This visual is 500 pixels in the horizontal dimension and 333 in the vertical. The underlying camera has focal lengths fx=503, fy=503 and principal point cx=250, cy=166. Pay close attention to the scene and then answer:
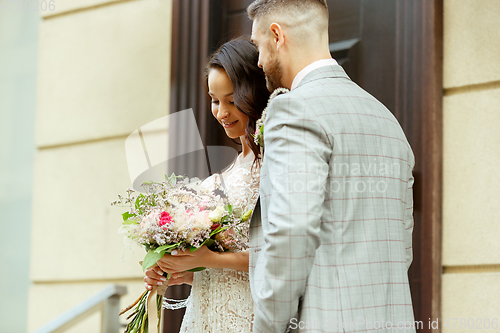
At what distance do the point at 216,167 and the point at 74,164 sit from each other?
6.68 ft

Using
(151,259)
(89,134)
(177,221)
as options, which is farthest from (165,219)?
(89,134)

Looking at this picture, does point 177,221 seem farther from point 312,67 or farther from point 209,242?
point 312,67

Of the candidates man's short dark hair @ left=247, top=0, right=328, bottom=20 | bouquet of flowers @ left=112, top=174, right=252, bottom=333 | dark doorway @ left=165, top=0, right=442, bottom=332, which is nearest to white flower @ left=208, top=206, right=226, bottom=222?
bouquet of flowers @ left=112, top=174, right=252, bottom=333

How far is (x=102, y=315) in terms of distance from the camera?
271 centimetres

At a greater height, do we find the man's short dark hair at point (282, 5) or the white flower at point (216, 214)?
the man's short dark hair at point (282, 5)

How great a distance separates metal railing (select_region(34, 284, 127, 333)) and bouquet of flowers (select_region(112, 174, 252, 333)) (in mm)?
714

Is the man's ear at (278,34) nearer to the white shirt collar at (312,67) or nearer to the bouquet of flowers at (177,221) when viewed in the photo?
the white shirt collar at (312,67)

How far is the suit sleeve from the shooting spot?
1392 mm

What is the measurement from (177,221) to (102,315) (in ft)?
3.90

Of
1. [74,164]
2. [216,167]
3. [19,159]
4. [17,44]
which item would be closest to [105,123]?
[74,164]

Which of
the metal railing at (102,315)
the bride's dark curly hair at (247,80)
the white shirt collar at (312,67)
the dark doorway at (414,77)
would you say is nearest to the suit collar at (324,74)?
the white shirt collar at (312,67)

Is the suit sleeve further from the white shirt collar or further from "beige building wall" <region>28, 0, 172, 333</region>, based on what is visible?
"beige building wall" <region>28, 0, 172, 333</region>

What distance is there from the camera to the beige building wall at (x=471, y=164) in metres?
2.40

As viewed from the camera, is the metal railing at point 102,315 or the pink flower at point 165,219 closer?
the pink flower at point 165,219
